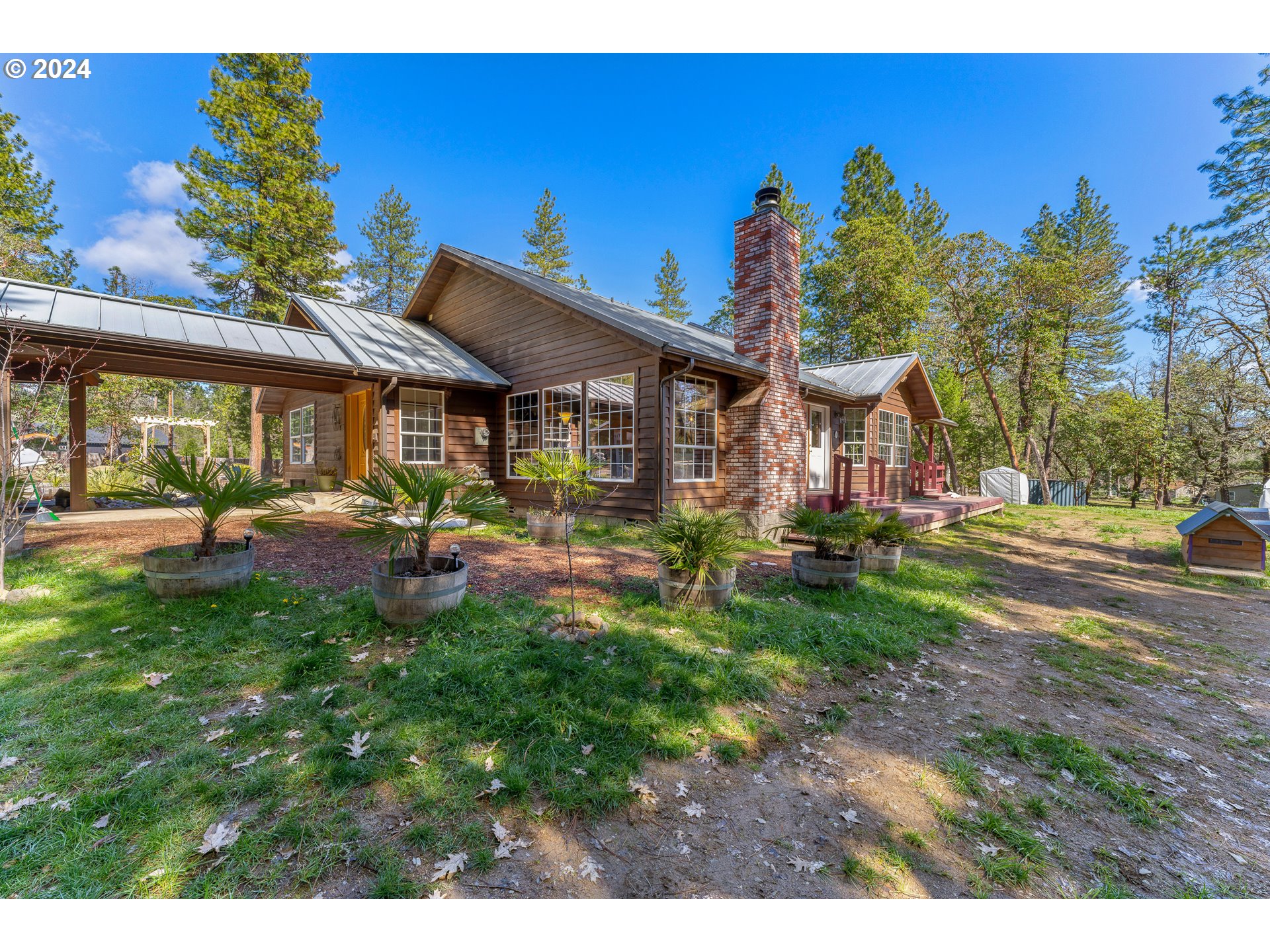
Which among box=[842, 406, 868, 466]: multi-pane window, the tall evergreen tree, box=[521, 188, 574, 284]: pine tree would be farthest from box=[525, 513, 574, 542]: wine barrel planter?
box=[521, 188, 574, 284]: pine tree

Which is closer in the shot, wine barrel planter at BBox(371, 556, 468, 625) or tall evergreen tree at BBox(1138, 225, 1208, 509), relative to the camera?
wine barrel planter at BBox(371, 556, 468, 625)

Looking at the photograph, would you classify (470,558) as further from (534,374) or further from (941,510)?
(941,510)

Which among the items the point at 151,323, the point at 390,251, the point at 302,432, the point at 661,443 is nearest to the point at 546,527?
the point at 661,443

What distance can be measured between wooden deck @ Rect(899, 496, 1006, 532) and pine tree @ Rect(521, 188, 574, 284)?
77.3 feet

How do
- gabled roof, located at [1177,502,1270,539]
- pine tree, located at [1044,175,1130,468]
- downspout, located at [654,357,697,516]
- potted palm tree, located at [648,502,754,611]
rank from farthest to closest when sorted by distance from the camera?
1. pine tree, located at [1044,175,1130,468]
2. downspout, located at [654,357,697,516]
3. gabled roof, located at [1177,502,1270,539]
4. potted palm tree, located at [648,502,754,611]

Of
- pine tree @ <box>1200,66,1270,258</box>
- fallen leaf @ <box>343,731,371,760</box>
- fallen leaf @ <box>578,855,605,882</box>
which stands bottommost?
fallen leaf @ <box>578,855,605,882</box>

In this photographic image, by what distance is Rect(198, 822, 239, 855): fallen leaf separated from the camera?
1.83 metres

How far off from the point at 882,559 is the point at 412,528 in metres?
5.82

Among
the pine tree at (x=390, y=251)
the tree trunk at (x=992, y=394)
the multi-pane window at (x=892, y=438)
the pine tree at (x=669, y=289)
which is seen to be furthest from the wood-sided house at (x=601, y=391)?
the pine tree at (x=669, y=289)

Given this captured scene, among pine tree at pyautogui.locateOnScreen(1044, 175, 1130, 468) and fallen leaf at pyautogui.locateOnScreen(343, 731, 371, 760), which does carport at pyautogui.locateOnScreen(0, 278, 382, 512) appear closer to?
fallen leaf at pyautogui.locateOnScreen(343, 731, 371, 760)

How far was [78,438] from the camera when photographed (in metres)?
8.37

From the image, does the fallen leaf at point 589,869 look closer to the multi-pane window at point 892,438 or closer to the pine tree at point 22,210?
the multi-pane window at point 892,438
